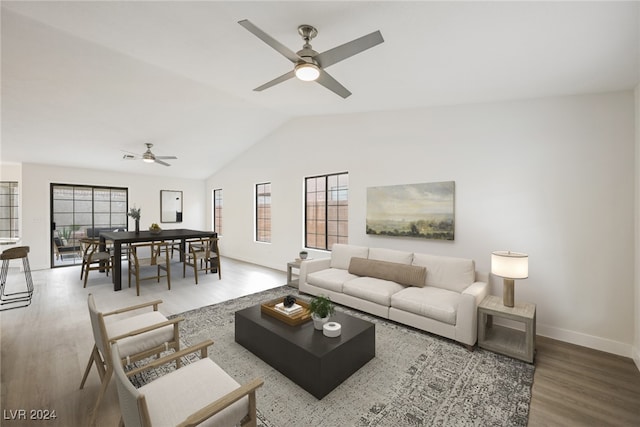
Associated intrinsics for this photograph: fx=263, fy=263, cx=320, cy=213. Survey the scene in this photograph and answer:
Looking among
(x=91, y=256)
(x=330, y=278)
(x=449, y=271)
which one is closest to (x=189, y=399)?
(x=330, y=278)

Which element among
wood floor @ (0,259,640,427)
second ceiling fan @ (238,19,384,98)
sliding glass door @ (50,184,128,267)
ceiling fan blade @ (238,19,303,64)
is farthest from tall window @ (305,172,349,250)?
sliding glass door @ (50,184,128,267)

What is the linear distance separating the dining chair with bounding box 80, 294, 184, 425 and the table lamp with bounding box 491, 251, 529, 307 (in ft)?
9.93

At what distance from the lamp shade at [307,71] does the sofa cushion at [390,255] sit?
2691 mm

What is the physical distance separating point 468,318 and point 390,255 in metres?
1.43

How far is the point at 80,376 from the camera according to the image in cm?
226

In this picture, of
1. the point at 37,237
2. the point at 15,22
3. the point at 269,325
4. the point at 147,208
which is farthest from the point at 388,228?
the point at 37,237

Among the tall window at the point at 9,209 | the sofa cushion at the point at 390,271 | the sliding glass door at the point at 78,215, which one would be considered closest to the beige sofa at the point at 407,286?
the sofa cushion at the point at 390,271

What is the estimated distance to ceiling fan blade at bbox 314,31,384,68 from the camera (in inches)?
67.6

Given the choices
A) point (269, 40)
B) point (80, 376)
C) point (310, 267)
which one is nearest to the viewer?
point (269, 40)

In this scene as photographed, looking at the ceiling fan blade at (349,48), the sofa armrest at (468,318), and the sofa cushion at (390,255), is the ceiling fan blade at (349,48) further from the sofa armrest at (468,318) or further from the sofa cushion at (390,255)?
the sofa cushion at (390,255)

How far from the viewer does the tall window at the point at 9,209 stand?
6.35 meters

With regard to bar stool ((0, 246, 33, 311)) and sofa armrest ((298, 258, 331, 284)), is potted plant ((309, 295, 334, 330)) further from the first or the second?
bar stool ((0, 246, 33, 311))

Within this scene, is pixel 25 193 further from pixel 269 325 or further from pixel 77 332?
pixel 269 325

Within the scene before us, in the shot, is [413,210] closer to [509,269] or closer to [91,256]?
[509,269]
